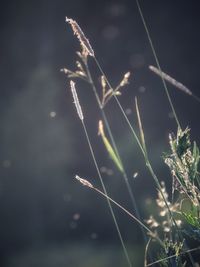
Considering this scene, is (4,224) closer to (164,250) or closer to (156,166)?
(156,166)

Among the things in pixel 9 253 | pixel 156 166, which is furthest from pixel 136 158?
pixel 9 253

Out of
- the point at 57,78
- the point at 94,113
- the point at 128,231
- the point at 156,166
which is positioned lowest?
the point at 128,231

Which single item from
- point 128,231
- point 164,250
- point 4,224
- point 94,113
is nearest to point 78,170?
point 94,113

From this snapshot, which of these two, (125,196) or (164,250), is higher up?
(164,250)

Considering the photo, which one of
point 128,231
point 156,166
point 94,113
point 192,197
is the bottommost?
point 128,231

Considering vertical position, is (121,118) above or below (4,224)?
above

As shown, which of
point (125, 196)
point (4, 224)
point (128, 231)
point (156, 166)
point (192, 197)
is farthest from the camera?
point (4, 224)

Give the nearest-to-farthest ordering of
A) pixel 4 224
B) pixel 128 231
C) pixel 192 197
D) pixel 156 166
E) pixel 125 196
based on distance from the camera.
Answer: pixel 192 197 → pixel 128 231 → pixel 156 166 → pixel 125 196 → pixel 4 224

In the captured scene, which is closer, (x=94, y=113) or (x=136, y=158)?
(x=136, y=158)

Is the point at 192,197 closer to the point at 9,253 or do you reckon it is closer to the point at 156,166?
the point at 156,166
